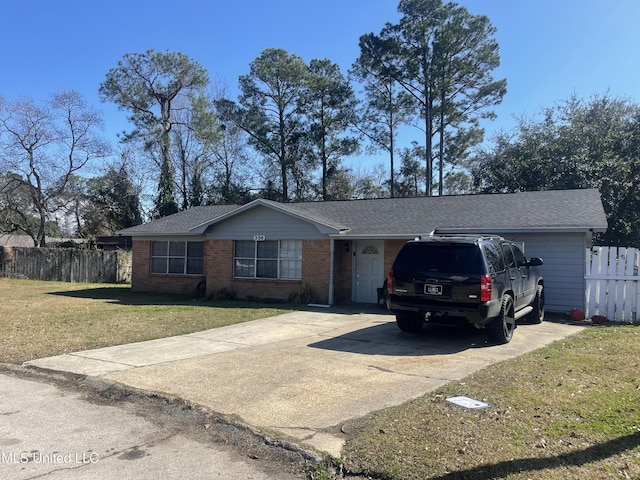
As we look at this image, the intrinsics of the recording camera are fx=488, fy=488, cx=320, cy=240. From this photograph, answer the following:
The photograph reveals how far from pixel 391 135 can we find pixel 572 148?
14.7 m

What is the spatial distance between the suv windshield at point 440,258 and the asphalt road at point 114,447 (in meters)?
5.40

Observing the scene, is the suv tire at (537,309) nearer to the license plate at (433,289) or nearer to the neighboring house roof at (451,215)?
the neighboring house roof at (451,215)

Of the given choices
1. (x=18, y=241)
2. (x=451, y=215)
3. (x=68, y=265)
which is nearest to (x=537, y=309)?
(x=451, y=215)

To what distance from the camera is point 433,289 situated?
29.4 feet

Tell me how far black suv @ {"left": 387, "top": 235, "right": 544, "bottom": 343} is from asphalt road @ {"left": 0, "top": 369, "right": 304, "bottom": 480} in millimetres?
5166

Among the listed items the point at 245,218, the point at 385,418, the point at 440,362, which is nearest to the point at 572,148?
the point at 245,218

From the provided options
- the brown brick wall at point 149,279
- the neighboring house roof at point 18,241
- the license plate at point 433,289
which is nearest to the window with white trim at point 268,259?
the brown brick wall at point 149,279

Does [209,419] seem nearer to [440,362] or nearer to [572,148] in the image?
[440,362]

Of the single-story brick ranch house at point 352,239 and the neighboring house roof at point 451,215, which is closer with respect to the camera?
the single-story brick ranch house at point 352,239

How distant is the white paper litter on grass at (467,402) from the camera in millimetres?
5426

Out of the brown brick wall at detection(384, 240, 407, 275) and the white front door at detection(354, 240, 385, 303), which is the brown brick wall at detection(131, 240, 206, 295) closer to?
the white front door at detection(354, 240, 385, 303)

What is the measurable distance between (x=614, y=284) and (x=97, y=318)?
13516 mm
